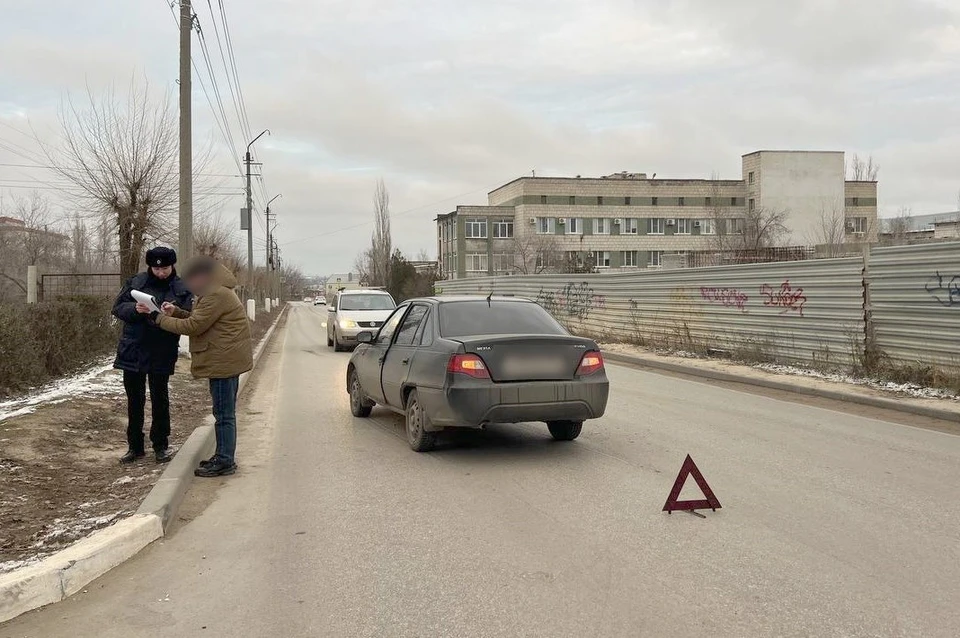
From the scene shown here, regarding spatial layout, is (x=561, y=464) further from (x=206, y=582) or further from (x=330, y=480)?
(x=206, y=582)

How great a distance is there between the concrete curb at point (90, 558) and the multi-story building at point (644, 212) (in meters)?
70.8

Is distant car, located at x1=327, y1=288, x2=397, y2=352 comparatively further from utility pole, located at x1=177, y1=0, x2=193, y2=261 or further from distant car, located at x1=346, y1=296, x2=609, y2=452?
distant car, located at x1=346, y1=296, x2=609, y2=452

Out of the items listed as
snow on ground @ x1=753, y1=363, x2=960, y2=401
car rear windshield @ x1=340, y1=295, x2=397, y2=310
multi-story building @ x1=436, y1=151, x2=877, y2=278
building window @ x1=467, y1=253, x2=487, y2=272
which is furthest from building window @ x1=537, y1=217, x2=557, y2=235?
snow on ground @ x1=753, y1=363, x2=960, y2=401

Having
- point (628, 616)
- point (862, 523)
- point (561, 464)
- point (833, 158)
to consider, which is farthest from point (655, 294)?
point (833, 158)

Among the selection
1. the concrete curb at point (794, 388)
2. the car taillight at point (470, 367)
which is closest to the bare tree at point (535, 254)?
the concrete curb at point (794, 388)

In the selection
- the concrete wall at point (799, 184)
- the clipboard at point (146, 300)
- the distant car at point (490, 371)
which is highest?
the concrete wall at point (799, 184)

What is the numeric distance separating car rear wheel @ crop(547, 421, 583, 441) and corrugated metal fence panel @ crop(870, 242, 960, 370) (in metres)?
6.42

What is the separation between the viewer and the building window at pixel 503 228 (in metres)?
81.4

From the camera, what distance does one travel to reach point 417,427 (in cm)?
750

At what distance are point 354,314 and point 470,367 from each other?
14.3m

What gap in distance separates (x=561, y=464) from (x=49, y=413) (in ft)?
17.1

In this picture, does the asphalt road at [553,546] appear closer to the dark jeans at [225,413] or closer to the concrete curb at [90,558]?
the concrete curb at [90,558]

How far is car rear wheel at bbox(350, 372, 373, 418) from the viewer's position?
9.71 meters

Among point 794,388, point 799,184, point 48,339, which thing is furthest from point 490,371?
point 799,184
